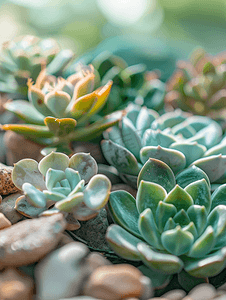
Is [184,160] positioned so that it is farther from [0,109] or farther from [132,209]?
[0,109]

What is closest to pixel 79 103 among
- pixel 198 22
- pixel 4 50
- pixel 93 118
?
pixel 93 118

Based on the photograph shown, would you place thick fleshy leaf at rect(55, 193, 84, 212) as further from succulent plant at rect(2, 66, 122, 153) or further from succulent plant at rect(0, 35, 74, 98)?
succulent plant at rect(0, 35, 74, 98)

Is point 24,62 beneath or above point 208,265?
above

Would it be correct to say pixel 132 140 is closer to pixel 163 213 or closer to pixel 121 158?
pixel 121 158

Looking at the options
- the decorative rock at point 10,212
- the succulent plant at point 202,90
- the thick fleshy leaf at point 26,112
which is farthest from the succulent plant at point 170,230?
the succulent plant at point 202,90

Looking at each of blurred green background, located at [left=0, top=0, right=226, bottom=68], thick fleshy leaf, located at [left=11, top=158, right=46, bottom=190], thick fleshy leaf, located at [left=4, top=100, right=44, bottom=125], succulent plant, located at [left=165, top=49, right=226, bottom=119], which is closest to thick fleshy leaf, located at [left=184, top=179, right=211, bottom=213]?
thick fleshy leaf, located at [left=11, top=158, right=46, bottom=190]

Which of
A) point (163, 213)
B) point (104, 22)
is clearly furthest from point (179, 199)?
point (104, 22)
